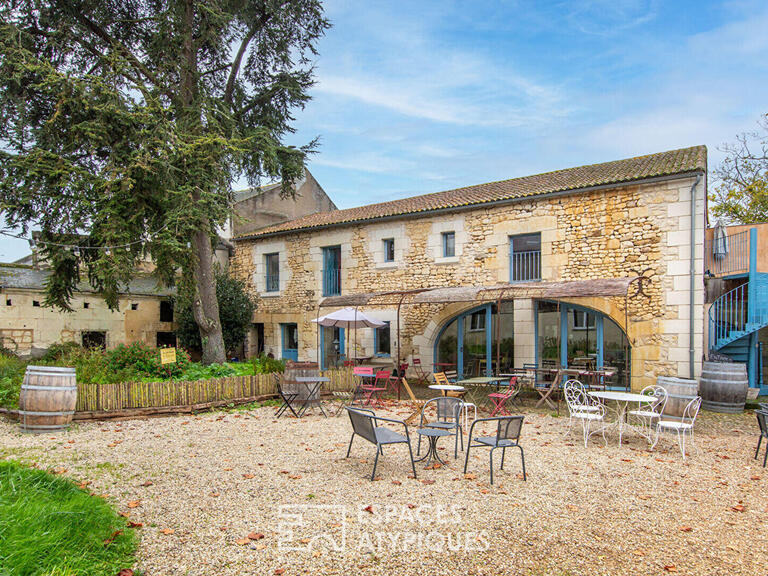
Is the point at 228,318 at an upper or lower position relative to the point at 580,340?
upper

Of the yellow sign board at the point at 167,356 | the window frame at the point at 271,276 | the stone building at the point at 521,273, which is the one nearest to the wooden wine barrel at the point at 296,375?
the yellow sign board at the point at 167,356

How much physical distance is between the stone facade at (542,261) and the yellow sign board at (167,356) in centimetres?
626

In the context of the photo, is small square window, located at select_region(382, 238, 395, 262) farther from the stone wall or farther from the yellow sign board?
the stone wall

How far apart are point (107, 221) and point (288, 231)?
6.38 meters

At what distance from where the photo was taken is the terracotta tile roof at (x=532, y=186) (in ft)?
36.0

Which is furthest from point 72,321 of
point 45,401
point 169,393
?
point 45,401

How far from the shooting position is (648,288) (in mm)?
10594

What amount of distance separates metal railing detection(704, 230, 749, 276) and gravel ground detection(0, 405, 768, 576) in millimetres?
6370

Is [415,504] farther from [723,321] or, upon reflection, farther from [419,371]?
[723,321]

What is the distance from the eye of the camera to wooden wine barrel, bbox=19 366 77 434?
23.3ft

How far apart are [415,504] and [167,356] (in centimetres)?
663

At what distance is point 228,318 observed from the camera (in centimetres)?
1565

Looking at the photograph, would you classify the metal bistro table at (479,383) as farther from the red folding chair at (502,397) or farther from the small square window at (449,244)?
the small square window at (449,244)

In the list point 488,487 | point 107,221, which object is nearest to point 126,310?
point 107,221
